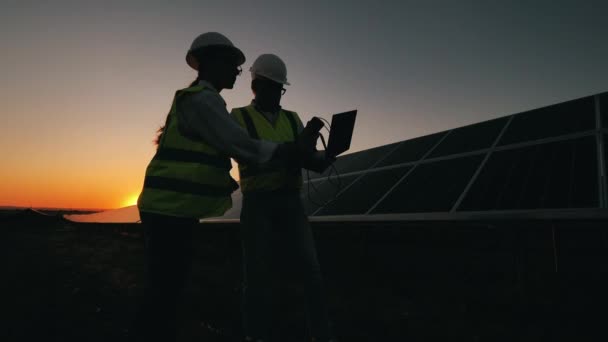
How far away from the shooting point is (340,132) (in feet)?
6.64

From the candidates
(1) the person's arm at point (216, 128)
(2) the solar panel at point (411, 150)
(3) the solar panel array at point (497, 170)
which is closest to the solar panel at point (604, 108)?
(3) the solar panel array at point (497, 170)

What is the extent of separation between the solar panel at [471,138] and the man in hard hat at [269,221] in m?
5.25

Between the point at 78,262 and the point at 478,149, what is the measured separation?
9.07m

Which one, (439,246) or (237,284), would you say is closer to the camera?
(237,284)

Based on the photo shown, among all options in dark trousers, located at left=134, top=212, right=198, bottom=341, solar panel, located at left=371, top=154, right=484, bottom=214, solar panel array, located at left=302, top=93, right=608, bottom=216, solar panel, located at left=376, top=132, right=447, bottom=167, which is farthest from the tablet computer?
solar panel, located at left=376, top=132, right=447, bottom=167

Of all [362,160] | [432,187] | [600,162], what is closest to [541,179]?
[600,162]

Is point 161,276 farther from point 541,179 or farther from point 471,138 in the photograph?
point 471,138

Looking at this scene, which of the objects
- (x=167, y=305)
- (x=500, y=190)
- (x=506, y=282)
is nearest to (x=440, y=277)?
(x=506, y=282)

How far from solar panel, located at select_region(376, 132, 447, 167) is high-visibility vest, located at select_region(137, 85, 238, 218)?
6.28 metres

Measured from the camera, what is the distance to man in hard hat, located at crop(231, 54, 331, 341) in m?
2.15

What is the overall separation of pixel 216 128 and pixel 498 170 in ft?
16.4

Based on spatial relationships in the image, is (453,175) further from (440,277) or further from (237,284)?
(237,284)

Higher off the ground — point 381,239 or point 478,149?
point 478,149

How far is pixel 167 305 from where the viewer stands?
162 centimetres
